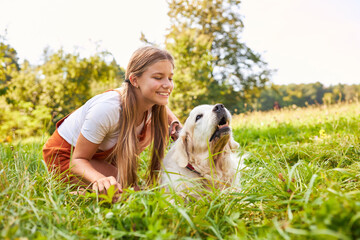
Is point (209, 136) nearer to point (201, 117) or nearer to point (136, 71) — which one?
point (201, 117)

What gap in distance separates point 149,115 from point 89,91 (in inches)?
549

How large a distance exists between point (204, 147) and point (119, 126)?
928 millimetres

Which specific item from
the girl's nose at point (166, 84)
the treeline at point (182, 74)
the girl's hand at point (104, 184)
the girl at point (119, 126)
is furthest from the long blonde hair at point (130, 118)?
the treeline at point (182, 74)

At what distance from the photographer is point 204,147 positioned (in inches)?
106

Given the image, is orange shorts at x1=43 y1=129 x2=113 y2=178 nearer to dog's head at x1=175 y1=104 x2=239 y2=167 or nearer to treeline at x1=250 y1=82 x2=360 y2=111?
dog's head at x1=175 y1=104 x2=239 y2=167

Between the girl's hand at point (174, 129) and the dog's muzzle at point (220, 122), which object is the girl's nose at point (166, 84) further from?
the girl's hand at point (174, 129)

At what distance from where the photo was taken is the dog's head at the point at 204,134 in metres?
2.62

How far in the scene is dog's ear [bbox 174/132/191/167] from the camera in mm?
2613

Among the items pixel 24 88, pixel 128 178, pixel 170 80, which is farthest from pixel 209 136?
pixel 24 88

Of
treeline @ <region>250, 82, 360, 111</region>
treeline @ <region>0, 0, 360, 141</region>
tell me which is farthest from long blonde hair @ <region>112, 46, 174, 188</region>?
treeline @ <region>250, 82, 360, 111</region>

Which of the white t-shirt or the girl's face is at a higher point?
the girl's face

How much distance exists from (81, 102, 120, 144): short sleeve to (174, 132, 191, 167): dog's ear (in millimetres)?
708

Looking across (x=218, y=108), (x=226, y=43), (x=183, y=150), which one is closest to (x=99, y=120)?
(x=183, y=150)

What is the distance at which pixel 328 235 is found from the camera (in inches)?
36.6
